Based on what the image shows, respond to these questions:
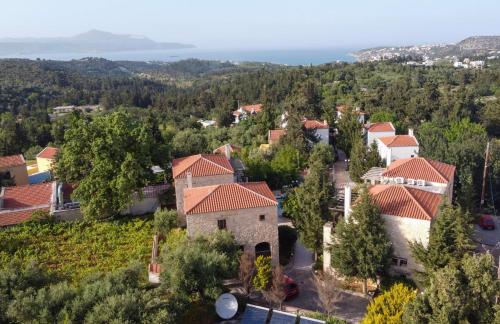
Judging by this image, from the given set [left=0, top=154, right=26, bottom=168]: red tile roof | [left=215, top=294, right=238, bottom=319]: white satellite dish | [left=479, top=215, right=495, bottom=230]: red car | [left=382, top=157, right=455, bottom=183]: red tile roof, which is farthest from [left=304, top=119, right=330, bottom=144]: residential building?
[left=215, top=294, right=238, bottom=319]: white satellite dish

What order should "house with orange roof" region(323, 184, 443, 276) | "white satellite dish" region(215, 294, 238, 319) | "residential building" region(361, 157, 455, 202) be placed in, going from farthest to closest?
"residential building" region(361, 157, 455, 202)
"house with orange roof" region(323, 184, 443, 276)
"white satellite dish" region(215, 294, 238, 319)

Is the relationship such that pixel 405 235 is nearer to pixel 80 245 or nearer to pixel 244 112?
pixel 80 245

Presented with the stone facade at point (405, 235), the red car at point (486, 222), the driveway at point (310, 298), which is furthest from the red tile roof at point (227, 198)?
the red car at point (486, 222)

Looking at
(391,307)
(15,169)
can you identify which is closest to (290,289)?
(391,307)

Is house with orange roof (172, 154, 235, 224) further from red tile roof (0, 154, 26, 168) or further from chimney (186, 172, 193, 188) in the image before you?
red tile roof (0, 154, 26, 168)

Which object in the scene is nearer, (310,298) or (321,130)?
(310,298)
